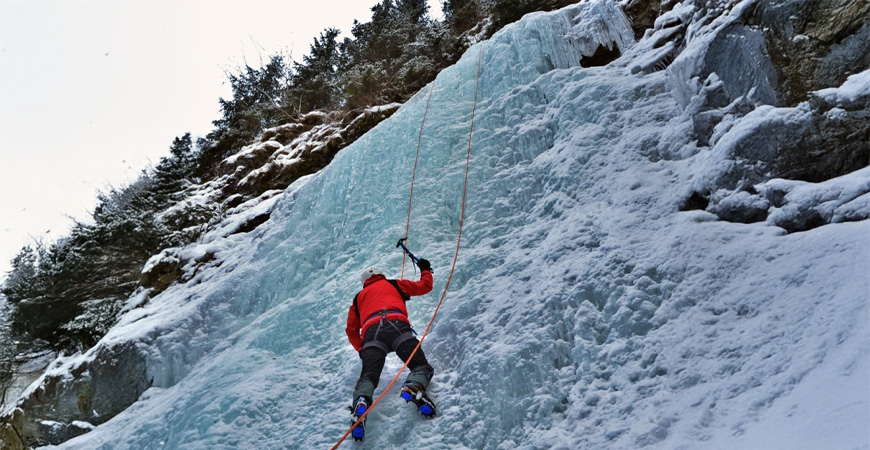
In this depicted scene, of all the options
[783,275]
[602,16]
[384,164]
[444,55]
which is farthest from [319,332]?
[444,55]

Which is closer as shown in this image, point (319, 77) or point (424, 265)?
point (424, 265)

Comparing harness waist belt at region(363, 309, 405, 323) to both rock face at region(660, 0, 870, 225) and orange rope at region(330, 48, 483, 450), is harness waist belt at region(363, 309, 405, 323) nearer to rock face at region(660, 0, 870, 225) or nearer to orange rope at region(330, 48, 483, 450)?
orange rope at region(330, 48, 483, 450)

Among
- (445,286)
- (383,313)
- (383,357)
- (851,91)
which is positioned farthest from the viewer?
(445,286)

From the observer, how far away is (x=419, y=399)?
11.0ft

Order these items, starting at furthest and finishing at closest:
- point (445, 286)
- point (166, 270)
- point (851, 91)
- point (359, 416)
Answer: point (166, 270)
point (445, 286)
point (851, 91)
point (359, 416)

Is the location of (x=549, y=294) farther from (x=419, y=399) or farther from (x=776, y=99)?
(x=776, y=99)

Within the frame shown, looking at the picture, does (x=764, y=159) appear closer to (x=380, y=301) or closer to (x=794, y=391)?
(x=794, y=391)

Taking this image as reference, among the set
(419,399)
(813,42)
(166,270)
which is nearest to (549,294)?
(419,399)

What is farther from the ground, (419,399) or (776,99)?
(776,99)

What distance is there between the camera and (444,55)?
12.4m

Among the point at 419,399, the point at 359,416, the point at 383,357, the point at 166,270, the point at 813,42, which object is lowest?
the point at 419,399

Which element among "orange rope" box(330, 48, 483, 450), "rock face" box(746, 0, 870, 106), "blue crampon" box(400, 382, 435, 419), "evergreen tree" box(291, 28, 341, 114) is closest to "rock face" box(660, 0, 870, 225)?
"rock face" box(746, 0, 870, 106)

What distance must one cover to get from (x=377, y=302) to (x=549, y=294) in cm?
130

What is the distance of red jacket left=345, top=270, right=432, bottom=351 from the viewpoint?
3.86 meters
